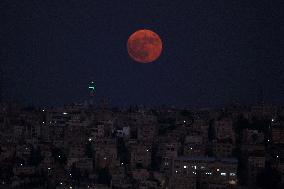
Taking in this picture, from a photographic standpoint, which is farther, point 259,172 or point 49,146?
point 49,146

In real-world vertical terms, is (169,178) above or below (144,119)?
below

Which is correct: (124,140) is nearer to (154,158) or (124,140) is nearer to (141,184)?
(154,158)

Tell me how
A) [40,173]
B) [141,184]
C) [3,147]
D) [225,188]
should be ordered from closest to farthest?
[225,188] → [141,184] → [40,173] → [3,147]

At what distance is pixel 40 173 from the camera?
16.3 meters

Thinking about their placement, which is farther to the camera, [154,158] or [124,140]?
[124,140]

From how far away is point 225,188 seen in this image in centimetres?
1398

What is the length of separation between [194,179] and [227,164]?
87cm

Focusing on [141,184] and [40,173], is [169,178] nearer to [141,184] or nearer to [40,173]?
[141,184]

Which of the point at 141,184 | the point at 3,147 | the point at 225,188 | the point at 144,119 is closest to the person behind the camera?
the point at 225,188

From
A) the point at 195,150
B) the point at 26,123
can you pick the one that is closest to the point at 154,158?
the point at 195,150

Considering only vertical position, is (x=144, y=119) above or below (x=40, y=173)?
above

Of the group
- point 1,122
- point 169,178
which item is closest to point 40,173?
point 169,178

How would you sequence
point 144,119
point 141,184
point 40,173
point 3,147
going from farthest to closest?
1. point 144,119
2. point 3,147
3. point 40,173
4. point 141,184

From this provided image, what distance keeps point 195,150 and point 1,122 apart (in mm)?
6883
